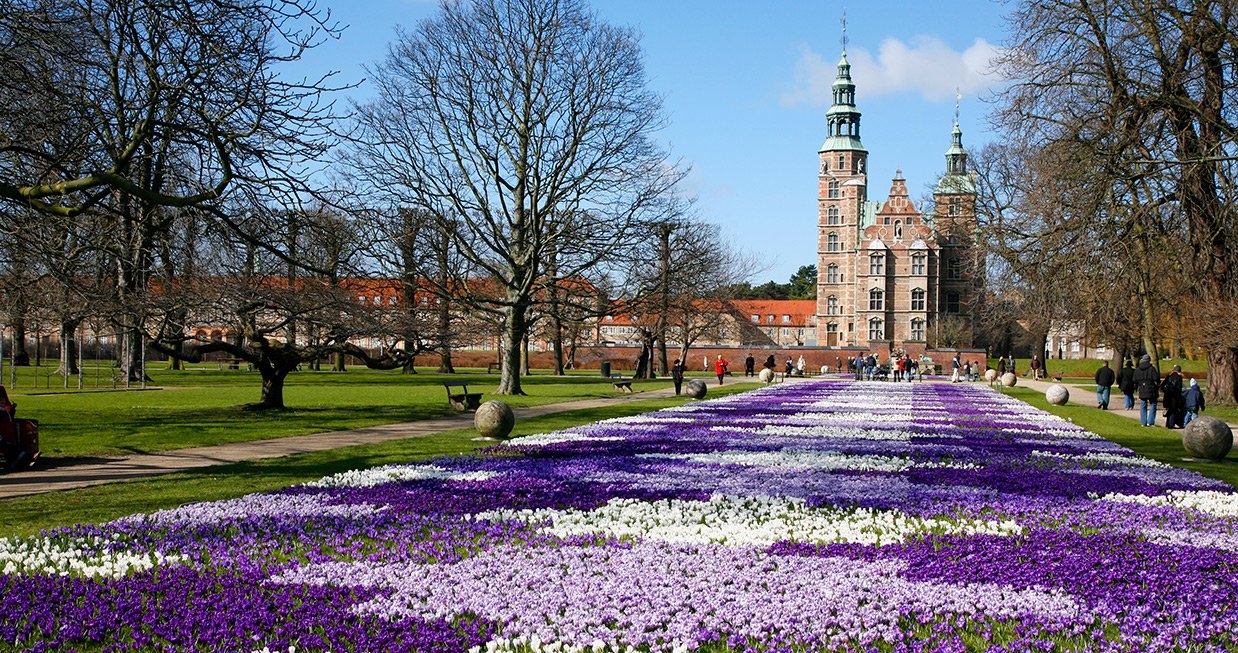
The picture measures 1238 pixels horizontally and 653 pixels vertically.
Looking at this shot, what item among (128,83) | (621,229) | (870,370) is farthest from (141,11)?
(870,370)

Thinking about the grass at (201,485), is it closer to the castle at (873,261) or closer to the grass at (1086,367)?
the grass at (1086,367)

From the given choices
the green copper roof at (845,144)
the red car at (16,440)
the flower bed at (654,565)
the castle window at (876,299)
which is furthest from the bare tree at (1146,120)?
the green copper roof at (845,144)

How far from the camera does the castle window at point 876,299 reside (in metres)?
123

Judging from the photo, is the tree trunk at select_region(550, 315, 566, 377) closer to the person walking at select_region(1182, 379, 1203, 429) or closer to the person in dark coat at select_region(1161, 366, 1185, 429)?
the person in dark coat at select_region(1161, 366, 1185, 429)

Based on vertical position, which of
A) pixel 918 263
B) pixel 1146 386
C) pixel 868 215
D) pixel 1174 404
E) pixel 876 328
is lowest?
pixel 1174 404

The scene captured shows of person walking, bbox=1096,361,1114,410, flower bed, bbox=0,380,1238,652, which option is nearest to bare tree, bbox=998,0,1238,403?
person walking, bbox=1096,361,1114,410

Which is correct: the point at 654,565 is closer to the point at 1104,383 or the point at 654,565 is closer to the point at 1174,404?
the point at 1174,404

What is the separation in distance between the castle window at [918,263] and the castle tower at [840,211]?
24.0 ft

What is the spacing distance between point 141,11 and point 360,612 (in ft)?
38.4

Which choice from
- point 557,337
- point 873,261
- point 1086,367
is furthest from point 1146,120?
point 873,261

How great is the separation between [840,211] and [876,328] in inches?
675

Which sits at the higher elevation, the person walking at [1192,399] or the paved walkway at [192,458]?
the person walking at [1192,399]

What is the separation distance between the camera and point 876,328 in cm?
12381

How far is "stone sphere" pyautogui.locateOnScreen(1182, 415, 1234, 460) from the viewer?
18.3 m
